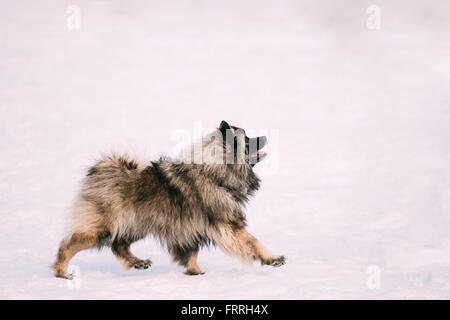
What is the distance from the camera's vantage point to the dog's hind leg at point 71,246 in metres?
7.03

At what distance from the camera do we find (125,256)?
7.54 m

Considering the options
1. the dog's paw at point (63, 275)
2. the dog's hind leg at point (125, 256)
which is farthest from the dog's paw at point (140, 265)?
the dog's paw at point (63, 275)

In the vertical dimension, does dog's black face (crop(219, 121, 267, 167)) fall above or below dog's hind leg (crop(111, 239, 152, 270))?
above

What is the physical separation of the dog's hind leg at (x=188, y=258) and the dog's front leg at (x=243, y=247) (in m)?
0.45

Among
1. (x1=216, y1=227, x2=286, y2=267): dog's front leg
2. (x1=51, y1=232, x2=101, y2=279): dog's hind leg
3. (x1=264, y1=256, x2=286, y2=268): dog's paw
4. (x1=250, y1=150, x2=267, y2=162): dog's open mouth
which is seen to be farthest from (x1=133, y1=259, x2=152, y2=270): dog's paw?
(x1=250, y1=150, x2=267, y2=162): dog's open mouth

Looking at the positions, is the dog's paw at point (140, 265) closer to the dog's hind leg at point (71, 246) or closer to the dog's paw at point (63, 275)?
the dog's hind leg at point (71, 246)

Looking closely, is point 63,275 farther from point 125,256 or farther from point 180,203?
point 180,203

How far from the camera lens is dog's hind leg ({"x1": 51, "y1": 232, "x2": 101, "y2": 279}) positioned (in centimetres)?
703

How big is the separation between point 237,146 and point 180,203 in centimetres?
93

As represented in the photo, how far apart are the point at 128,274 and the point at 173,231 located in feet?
2.54

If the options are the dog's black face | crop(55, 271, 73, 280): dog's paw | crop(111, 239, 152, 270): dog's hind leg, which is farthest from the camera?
crop(111, 239, 152, 270): dog's hind leg

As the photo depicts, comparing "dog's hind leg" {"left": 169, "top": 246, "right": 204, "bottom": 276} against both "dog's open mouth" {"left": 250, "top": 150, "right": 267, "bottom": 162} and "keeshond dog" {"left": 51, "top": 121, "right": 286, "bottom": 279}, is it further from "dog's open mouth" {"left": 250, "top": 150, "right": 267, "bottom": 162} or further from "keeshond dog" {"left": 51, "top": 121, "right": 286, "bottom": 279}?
"dog's open mouth" {"left": 250, "top": 150, "right": 267, "bottom": 162}

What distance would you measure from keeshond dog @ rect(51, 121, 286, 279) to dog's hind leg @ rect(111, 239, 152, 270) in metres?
0.07

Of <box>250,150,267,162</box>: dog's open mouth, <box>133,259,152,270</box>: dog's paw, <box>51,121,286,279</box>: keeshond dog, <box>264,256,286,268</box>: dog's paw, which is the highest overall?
<box>250,150,267,162</box>: dog's open mouth
